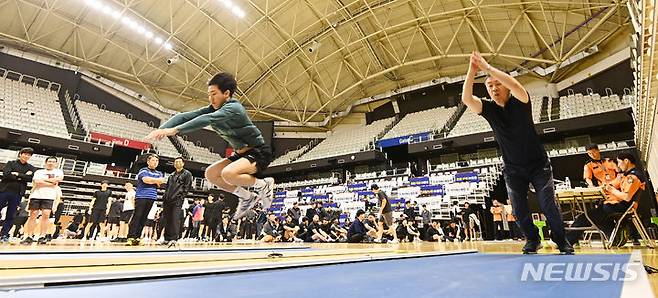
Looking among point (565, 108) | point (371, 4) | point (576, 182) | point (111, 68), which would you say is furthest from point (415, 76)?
point (111, 68)

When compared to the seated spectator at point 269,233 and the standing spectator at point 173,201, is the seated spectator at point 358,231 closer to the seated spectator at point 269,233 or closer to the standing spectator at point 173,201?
the seated spectator at point 269,233

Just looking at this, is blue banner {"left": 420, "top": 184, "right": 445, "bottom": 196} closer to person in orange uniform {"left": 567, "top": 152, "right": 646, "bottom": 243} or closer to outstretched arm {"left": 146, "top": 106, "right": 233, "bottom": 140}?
person in orange uniform {"left": 567, "top": 152, "right": 646, "bottom": 243}

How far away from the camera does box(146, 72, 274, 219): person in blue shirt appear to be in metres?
2.59

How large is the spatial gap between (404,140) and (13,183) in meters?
15.3

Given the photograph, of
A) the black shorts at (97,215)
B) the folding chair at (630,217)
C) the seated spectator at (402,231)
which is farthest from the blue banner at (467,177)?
the black shorts at (97,215)

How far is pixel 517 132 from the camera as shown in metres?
2.44

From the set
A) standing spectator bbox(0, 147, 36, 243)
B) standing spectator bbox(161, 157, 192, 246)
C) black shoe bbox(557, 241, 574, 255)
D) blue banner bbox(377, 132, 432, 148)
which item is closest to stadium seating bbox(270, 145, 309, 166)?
blue banner bbox(377, 132, 432, 148)

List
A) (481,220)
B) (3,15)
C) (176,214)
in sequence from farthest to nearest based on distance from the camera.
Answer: (3,15), (481,220), (176,214)

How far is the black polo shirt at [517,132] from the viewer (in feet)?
8.00

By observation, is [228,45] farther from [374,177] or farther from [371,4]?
[374,177]

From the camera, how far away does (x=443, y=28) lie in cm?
1616

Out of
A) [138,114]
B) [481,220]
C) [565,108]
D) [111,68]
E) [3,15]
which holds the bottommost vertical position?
[481,220]

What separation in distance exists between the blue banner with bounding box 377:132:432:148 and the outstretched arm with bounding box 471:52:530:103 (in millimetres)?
14415

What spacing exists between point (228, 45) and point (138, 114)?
7848 mm
